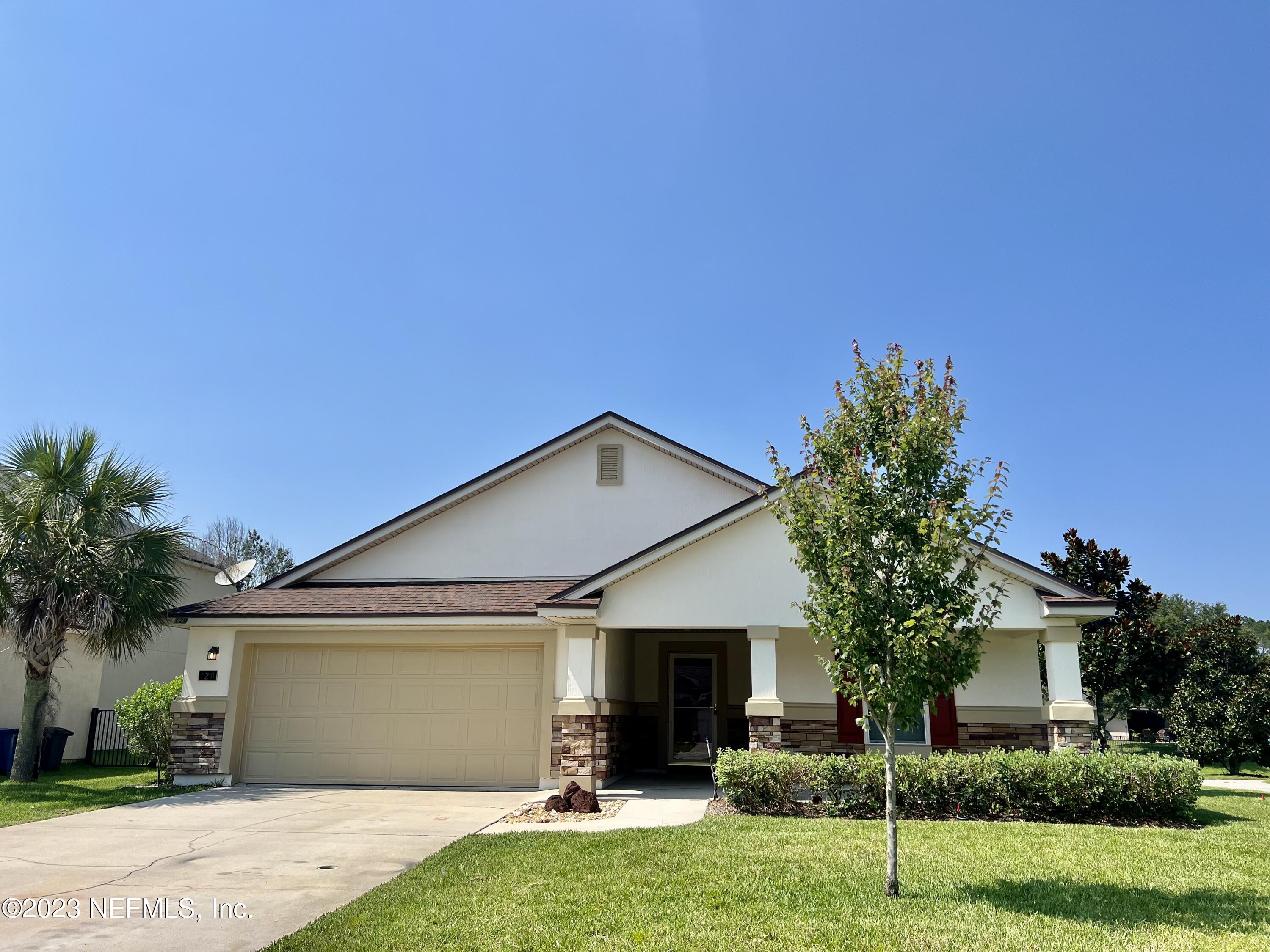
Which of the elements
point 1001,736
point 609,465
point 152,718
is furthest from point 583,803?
point 152,718

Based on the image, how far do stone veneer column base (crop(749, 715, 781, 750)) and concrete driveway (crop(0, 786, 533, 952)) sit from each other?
3848 millimetres

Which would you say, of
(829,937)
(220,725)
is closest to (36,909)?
(829,937)

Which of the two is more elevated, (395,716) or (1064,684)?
(1064,684)

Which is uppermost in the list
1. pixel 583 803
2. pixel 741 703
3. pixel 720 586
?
pixel 720 586

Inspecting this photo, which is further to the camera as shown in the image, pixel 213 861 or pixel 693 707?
pixel 693 707

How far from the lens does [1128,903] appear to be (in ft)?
22.9

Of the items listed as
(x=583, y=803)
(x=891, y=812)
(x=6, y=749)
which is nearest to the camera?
(x=891, y=812)

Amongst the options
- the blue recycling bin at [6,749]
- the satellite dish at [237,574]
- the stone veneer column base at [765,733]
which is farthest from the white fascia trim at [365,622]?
the satellite dish at [237,574]

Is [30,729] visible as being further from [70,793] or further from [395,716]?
[395,716]

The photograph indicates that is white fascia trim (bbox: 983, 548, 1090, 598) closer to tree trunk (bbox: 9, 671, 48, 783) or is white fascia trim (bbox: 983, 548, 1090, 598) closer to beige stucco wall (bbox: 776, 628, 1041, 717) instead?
beige stucco wall (bbox: 776, 628, 1041, 717)

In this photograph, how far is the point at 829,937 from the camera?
19.9ft

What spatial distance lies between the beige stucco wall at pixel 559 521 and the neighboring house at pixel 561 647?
0.14 ft

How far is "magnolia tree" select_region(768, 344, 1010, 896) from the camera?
7.29m

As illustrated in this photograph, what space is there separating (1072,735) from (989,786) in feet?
8.12
